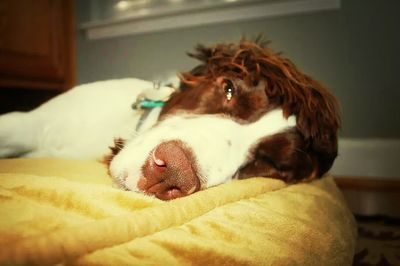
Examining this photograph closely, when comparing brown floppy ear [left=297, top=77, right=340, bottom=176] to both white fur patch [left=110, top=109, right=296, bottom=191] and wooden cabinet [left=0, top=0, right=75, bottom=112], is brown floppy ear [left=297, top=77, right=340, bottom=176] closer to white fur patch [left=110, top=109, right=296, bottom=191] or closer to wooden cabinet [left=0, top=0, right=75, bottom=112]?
white fur patch [left=110, top=109, right=296, bottom=191]

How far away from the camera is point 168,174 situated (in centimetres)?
85

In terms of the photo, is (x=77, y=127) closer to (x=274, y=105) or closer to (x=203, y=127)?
(x=203, y=127)

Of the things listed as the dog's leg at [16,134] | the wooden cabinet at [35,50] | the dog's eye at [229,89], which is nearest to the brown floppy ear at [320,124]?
the dog's eye at [229,89]

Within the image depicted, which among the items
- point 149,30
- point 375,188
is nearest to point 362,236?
point 375,188

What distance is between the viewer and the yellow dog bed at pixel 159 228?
0.48 metres


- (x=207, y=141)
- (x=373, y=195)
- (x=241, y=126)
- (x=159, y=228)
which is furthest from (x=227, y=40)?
(x=159, y=228)

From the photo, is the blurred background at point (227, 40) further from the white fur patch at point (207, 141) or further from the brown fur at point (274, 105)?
the white fur patch at point (207, 141)

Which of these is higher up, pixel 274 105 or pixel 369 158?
pixel 274 105

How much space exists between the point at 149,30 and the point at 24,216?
2523 millimetres

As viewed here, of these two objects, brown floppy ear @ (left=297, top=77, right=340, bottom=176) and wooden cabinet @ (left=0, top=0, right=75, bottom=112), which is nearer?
brown floppy ear @ (left=297, top=77, right=340, bottom=176)

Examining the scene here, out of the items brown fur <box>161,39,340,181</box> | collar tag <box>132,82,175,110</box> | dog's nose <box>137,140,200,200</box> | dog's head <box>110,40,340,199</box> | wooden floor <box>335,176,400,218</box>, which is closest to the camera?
dog's nose <box>137,140,200,200</box>

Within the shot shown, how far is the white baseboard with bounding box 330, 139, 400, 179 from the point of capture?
2297 mm

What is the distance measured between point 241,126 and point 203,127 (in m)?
0.15

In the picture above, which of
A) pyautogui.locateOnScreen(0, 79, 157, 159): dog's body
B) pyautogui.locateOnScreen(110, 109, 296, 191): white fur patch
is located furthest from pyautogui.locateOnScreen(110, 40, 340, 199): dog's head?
pyautogui.locateOnScreen(0, 79, 157, 159): dog's body
